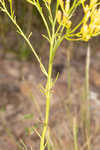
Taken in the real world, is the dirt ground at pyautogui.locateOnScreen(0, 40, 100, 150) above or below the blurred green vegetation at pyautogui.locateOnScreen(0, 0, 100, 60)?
below

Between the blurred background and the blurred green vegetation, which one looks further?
the blurred green vegetation

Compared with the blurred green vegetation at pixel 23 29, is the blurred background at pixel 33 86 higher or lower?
lower

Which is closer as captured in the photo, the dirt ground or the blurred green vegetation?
the dirt ground

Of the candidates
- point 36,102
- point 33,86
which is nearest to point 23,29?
point 33,86

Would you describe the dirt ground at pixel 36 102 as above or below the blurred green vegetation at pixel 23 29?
below

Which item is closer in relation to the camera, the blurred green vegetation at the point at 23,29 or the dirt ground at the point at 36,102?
the dirt ground at the point at 36,102

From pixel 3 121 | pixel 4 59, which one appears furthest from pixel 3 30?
pixel 3 121

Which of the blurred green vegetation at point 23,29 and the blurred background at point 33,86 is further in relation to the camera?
the blurred green vegetation at point 23,29

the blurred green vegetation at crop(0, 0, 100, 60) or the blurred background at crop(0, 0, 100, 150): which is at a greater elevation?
the blurred green vegetation at crop(0, 0, 100, 60)

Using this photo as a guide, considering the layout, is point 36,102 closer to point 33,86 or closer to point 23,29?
point 33,86
